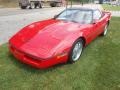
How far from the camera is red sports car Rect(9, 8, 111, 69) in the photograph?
12.3 ft

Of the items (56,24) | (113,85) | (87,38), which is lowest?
(113,85)

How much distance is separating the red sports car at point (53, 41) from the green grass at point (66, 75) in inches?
9.3

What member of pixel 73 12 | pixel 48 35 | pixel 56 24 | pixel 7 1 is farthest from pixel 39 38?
pixel 7 1

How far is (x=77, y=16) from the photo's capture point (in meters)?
5.40

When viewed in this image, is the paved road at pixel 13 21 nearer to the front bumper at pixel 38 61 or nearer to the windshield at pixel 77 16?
the windshield at pixel 77 16

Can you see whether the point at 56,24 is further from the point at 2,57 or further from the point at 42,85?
the point at 42,85

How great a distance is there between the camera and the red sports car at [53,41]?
12.3 ft

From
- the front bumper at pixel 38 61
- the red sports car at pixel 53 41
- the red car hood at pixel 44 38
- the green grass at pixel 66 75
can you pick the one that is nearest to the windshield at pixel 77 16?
the red sports car at pixel 53 41

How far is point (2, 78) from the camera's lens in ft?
12.1

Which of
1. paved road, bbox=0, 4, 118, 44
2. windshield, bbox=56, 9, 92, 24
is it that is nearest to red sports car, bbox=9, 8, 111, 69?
windshield, bbox=56, 9, 92, 24

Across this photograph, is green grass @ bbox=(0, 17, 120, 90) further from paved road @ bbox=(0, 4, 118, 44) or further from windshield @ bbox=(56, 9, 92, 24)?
paved road @ bbox=(0, 4, 118, 44)

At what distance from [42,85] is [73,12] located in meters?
2.77

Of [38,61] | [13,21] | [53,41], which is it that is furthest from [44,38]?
[13,21]

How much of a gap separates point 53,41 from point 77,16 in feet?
5.47
